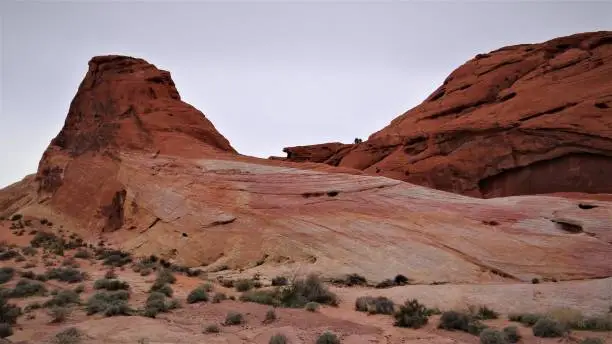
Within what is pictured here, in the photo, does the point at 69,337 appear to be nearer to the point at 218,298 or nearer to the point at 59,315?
the point at 59,315

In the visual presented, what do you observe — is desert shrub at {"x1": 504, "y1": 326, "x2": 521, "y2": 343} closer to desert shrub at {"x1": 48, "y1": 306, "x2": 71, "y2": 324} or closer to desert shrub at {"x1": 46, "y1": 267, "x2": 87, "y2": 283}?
desert shrub at {"x1": 48, "y1": 306, "x2": 71, "y2": 324}

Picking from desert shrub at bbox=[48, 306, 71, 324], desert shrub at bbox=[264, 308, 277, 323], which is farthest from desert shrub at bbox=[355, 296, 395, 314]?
desert shrub at bbox=[48, 306, 71, 324]

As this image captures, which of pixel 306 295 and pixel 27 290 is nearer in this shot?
pixel 27 290

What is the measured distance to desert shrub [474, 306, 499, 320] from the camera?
1377 cm

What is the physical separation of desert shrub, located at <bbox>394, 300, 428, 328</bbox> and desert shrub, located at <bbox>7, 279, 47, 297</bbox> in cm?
1101

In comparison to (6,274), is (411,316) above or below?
below

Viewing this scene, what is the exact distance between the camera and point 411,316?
12.6m

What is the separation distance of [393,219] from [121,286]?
35.8 feet

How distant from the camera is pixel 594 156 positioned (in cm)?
2588

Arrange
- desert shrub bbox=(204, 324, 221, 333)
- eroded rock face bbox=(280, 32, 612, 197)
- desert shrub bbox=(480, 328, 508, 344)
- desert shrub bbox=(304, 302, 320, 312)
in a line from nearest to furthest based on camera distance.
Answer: desert shrub bbox=(480, 328, 508, 344)
desert shrub bbox=(204, 324, 221, 333)
desert shrub bbox=(304, 302, 320, 312)
eroded rock face bbox=(280, 32, 612, 197)

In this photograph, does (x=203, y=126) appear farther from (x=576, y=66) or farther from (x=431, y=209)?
(x=576, y=66)

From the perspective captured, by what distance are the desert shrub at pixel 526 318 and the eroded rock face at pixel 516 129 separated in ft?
50.5

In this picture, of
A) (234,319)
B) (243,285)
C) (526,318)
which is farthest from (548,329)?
(243,285)

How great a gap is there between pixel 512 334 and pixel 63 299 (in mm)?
11952
